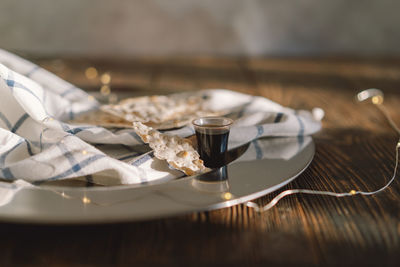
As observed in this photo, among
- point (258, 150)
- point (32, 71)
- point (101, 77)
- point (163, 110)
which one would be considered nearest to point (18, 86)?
point (32, 71)

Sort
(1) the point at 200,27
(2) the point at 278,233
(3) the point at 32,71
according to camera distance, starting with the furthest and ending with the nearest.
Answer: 1. (1) the point at 200,27
2. (3) the point at 32,71
3. (2) the point at 278,233

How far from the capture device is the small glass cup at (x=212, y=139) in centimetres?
60

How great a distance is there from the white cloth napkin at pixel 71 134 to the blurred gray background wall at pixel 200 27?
110cm

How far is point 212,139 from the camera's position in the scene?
60cm

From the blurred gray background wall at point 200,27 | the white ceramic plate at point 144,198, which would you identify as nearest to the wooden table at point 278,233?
the white ceramic plate at point 144,198

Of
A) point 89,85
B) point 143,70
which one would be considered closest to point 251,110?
point 89,85

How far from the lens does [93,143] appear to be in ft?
2.16

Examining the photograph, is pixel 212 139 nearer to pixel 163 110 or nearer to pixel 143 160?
pixel 143 160

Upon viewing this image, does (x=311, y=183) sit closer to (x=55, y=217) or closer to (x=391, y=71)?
(x=55, y=217)

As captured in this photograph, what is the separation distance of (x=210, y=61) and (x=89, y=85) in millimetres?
657

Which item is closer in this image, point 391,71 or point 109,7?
point 391,71

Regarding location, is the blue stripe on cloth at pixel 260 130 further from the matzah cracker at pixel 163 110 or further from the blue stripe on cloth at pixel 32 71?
the blue stripe on cloth at pixel 32 71

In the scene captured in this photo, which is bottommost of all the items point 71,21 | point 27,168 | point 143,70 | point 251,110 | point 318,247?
point 318,247

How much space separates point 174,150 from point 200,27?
1.43 m
